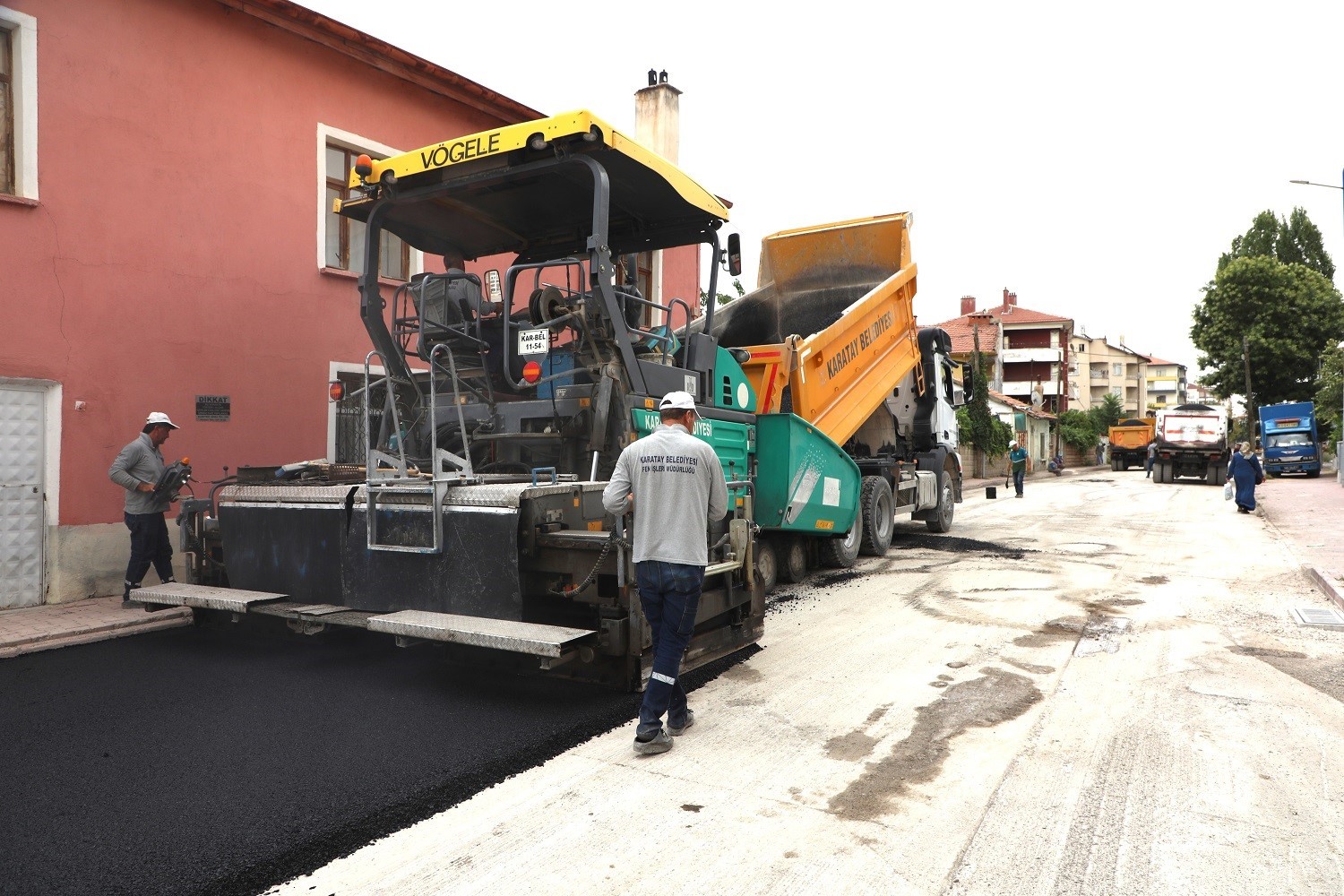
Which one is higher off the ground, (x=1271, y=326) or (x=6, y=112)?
(x=1271, y=326)

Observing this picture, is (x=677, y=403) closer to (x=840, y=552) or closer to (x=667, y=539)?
(x=667, y=539)

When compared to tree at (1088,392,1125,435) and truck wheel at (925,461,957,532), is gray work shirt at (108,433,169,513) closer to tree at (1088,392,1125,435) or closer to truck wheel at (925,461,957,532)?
truck wheel at (925,461,957,532)

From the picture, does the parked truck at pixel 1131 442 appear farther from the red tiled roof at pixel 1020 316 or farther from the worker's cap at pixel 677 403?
the worker's cap at pixel 677 403

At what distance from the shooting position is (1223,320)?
40.0 meters

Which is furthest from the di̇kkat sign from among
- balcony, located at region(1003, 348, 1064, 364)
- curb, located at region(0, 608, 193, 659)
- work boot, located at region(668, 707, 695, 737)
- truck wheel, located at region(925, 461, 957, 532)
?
balcony, located at region(1003, 348, 1064, 364)

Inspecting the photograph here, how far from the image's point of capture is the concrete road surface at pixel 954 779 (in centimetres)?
286

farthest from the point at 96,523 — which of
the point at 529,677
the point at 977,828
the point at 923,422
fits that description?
the point at 923,422

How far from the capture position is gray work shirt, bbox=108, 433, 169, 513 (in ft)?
23.7

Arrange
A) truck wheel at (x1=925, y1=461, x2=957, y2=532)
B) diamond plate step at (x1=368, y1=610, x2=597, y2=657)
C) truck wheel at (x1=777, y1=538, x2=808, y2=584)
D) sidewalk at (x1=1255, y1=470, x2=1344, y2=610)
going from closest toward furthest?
diamond plate step at (x1=368, y1=610, x2=597, y2=657), truck wheel at (x1=777, y1=538, x2=808, y2=584), sidewalk at (x1=1255, y1=470, x2=1344, y2=610), truck wheel at (x1=925, y1=461, x2=957, y2=532)

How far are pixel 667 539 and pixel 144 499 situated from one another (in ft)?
18.0

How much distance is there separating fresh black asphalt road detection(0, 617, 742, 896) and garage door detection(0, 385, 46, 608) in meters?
1.88

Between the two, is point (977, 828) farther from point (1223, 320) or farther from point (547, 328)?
point (1223, 320)

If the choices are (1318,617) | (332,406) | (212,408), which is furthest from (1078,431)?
(212,408)

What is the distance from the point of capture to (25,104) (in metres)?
7.43
